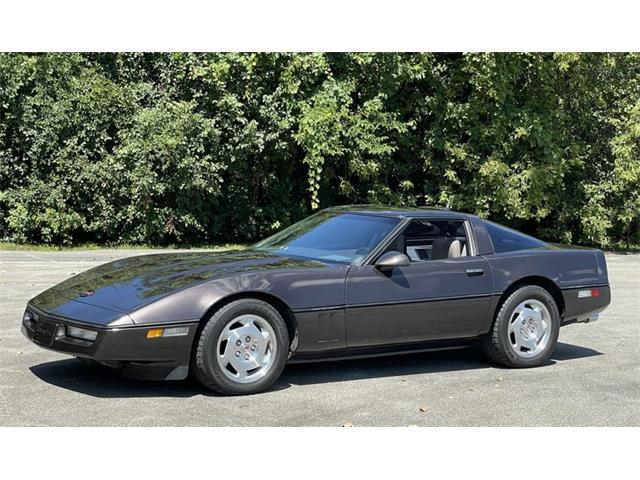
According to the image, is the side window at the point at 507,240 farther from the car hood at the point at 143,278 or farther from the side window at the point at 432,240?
the car hood at the point at 143,278

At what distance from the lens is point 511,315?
761 centimetres

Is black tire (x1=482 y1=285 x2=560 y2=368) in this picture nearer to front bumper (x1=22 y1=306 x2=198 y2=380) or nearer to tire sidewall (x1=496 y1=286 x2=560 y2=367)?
tire sidewall (x1=496 y1=286 x2=560 y2=367)

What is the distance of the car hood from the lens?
6.22m

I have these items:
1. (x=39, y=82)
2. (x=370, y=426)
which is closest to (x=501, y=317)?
(x=370, y=426)

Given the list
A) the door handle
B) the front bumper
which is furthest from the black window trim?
the front bumper

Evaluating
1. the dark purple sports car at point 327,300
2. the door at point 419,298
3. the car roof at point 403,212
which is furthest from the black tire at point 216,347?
the car roof at point 403,212

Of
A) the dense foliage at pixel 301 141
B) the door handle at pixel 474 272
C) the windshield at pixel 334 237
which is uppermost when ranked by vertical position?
the dense foliage at pixel 301 141

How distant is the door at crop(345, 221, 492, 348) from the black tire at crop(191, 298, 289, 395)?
61cm

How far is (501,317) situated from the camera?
24.8ft

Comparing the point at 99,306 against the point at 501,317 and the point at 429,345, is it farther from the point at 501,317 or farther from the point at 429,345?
the point at 501,317

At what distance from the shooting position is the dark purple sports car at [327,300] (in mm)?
6102

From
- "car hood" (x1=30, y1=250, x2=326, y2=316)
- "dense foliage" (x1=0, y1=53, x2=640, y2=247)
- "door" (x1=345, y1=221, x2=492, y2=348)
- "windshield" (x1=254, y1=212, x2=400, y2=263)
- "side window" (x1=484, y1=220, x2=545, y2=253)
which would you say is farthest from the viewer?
"dense foliage" (x1=0, y1=53, x2=640, y2=247)

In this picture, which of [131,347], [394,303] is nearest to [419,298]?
[394,303]

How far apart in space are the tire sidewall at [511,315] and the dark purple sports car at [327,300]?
0.01m
